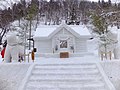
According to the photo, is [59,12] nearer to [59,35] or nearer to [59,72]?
[59,35]

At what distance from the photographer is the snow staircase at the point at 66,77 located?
32.3ft

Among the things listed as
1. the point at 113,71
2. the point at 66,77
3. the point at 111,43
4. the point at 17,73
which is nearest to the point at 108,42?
the point at 111,43

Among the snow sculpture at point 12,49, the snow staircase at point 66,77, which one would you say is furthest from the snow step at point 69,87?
the snow sculpture at point 12,49

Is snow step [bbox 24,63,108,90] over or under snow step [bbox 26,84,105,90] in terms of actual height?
over

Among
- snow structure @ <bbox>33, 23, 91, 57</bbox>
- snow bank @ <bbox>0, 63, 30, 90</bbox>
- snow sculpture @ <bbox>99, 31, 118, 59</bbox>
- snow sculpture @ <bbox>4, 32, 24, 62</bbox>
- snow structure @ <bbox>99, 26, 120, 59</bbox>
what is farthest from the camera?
snow structure @ <bbox>33, 23, 91, 57</bbox>

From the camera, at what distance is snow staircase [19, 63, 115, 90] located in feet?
32.3

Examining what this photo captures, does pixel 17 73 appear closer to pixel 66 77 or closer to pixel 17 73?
pixel 17 73

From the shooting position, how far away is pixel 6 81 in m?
10.4

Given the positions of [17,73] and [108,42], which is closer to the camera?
[17,73]

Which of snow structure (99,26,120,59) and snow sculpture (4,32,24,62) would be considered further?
snow structure (99,26,120,59)

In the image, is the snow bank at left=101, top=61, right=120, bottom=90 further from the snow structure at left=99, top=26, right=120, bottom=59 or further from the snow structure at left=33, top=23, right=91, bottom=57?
the snow structure at left=33, top=23, right=91, bottom=57

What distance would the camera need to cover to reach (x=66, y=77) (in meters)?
10.7

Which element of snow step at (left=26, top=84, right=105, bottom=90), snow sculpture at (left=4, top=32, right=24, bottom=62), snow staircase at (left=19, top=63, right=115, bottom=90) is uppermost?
snow sculpture at (left=4, top=32, right=24, bottom=62)

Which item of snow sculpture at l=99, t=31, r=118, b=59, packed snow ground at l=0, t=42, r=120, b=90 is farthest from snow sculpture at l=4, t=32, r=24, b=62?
snow sculpture at l=99, t=31, r=118, b=59
